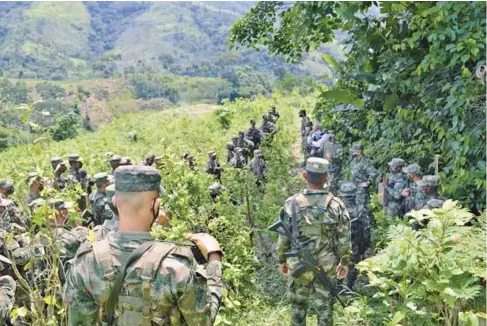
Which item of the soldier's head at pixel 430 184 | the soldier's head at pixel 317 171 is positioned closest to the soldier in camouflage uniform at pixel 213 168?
the soldier's head at pixel 430 184

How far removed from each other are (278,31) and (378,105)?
3.52 meters

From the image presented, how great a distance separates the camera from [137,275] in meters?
2.46

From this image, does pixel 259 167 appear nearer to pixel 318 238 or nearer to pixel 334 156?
pixel 334 156

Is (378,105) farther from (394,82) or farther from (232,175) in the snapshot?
(232,175)

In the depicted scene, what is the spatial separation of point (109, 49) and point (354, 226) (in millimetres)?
190216

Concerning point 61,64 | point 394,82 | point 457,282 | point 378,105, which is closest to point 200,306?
point 457,282

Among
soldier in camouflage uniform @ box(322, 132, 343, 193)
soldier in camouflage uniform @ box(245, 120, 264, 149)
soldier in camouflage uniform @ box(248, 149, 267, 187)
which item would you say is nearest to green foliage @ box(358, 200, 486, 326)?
soldier in camouflage uniform @ box(248, 149, 267, 187)

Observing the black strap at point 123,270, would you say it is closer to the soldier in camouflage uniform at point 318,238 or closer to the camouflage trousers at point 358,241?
the soldier in camouflage uniform at point 318,238

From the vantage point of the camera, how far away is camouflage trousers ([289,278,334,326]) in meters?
4.64

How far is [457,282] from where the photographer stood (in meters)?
2.83

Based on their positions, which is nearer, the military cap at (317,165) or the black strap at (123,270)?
the black strap at (123,270)

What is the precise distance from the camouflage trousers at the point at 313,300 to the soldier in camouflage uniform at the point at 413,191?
192cm

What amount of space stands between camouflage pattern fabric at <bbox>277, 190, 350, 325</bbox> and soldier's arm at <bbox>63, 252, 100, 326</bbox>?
7.68 feet

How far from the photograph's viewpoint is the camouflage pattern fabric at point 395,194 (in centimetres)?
696
